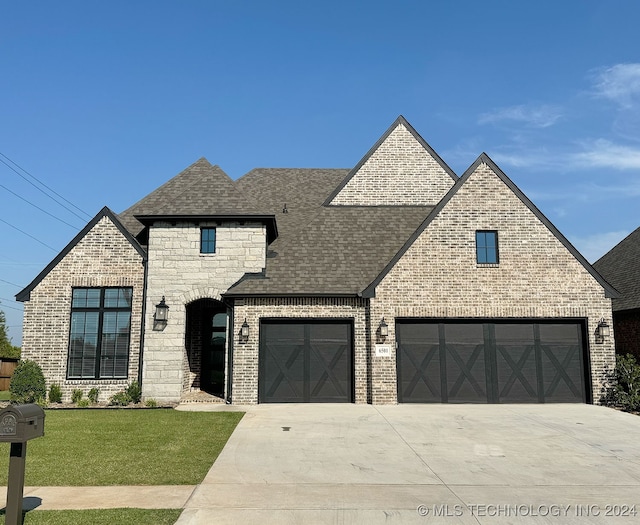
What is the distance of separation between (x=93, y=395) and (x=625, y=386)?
17.0 meters

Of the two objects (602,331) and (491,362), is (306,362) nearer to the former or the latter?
(491,362)

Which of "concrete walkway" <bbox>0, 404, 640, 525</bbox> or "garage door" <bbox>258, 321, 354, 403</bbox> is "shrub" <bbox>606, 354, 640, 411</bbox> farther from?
"garage door" <bbox>258, 321, 354, 403</bbox>

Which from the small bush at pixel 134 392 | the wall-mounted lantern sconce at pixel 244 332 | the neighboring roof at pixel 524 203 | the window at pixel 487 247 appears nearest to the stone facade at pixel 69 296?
the small bush at pixel 134 392

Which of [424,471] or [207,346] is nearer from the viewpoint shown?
[424,471]

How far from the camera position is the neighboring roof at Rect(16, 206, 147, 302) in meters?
16.4

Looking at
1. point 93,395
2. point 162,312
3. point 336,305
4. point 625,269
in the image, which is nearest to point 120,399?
point 93,395

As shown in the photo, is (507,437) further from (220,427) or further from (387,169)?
(387,169)

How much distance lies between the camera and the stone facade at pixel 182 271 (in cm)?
1603

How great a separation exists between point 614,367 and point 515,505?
1123 centimetres

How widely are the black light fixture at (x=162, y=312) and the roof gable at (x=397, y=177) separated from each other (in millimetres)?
7366

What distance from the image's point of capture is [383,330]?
48.9 ft

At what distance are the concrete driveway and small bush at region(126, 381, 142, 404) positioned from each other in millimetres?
4724

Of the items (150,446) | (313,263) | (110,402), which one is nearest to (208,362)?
(110,402)

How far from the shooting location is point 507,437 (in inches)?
405
